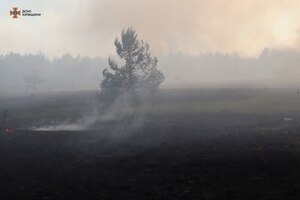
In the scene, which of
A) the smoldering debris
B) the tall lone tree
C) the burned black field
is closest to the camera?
the burned black field

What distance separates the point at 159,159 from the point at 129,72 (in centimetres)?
5159

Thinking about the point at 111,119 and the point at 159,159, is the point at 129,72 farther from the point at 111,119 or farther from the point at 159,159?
the point at 159,159

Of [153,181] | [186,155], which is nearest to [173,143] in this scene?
[186,155]

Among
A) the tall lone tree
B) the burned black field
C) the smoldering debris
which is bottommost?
the burned black field

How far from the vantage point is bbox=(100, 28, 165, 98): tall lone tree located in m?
79.6

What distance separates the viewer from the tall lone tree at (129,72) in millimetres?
79625

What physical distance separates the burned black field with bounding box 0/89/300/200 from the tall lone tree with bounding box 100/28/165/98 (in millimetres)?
20603

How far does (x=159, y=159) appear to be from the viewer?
32250 millimetres

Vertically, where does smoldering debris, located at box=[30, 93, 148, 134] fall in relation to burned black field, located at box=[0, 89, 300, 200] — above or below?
above

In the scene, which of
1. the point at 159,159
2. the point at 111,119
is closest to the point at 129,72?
the point at 111,119

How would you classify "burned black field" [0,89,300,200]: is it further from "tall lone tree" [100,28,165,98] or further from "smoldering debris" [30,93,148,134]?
"tall lone tree" [100,28,165,98]

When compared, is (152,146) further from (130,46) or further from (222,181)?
(130,46)

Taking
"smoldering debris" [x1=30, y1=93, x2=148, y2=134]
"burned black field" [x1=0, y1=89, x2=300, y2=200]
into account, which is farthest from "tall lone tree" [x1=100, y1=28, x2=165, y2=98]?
"burned black field" [x1=0, y1=89, x2=300, y2=200]

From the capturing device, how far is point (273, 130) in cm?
4519
